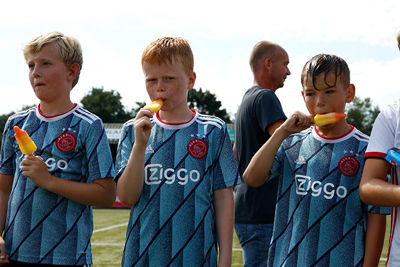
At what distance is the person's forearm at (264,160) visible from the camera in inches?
96.3

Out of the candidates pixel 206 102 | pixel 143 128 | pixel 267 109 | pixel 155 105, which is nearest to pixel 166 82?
pixel 155 105

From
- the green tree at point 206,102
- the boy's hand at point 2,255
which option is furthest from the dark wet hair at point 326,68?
the green tree at point 206,102

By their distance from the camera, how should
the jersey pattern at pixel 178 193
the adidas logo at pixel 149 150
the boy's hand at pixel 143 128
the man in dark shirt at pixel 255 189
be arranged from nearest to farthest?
the boy's hand at pixel 143 128 → the jersey pattern at pixel 178 193 → the adidas logo at pixel 149 150 → the man in dark shirt at pixel 255 189

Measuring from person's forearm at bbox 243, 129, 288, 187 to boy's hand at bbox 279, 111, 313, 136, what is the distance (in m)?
0.03

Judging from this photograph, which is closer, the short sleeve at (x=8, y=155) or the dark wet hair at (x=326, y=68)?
the dark wet hair at (x=326, y=68)

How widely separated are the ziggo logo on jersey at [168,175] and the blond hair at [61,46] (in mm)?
765

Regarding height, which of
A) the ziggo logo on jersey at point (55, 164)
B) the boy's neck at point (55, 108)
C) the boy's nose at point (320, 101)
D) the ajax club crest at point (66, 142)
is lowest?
the ziggo logo on jersey at point (55, 164)

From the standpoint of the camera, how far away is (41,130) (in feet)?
8.36

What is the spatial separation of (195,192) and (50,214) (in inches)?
31.0

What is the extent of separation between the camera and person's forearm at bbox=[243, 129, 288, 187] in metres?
2.45

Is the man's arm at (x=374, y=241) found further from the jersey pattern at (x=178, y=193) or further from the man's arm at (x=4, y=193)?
the man's arm at (x=4, y=193)

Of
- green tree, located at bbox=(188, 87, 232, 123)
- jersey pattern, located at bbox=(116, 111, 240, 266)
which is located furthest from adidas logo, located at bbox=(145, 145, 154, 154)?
green tree, located at bbox=(188, 87, 232, 123)

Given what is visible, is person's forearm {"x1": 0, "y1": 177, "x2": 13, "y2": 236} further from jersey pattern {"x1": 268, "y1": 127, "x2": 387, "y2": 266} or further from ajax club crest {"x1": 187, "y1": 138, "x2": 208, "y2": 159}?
jersey pattern {"x1": 268, "y1": 127, "x2": 387, "y2": 266}

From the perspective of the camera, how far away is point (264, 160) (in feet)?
8.11
